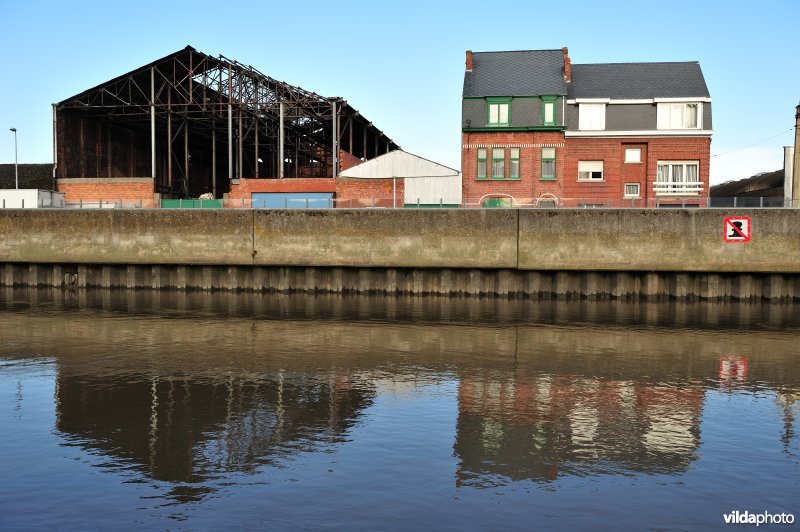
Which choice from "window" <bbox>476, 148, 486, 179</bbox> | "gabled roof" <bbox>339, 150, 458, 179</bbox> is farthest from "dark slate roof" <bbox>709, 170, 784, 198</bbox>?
"gabled roof" <bbox>339, 150, 458, 179</bbox>

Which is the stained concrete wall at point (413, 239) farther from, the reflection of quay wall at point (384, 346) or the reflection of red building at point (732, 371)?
the reflection of red building at point (732, 371)

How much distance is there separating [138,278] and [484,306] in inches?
752

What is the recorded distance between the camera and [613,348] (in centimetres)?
2198

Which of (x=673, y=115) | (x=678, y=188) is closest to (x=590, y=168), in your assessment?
(x=678, y=188)

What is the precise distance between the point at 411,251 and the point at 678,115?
23805 mm

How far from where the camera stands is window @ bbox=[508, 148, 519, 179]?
50.8 metres

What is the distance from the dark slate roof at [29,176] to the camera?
61.8 meters

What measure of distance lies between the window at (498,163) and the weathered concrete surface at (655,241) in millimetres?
14442

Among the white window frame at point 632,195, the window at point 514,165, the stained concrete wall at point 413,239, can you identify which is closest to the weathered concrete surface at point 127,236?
the stained concrete wall at point 413,239

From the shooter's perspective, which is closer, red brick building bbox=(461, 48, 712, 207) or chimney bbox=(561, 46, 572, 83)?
red brick building bbox=(461, 48, 712, 207)

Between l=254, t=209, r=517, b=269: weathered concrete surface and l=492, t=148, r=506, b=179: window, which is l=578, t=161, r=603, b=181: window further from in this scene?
l=254, t=209, r=517, b=269: weathered concrete surface

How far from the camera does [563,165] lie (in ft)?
165

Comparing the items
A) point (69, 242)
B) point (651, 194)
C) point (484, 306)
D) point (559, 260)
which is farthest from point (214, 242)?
point (651, 194)

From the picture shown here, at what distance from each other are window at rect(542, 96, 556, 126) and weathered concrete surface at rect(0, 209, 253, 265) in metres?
22.4
